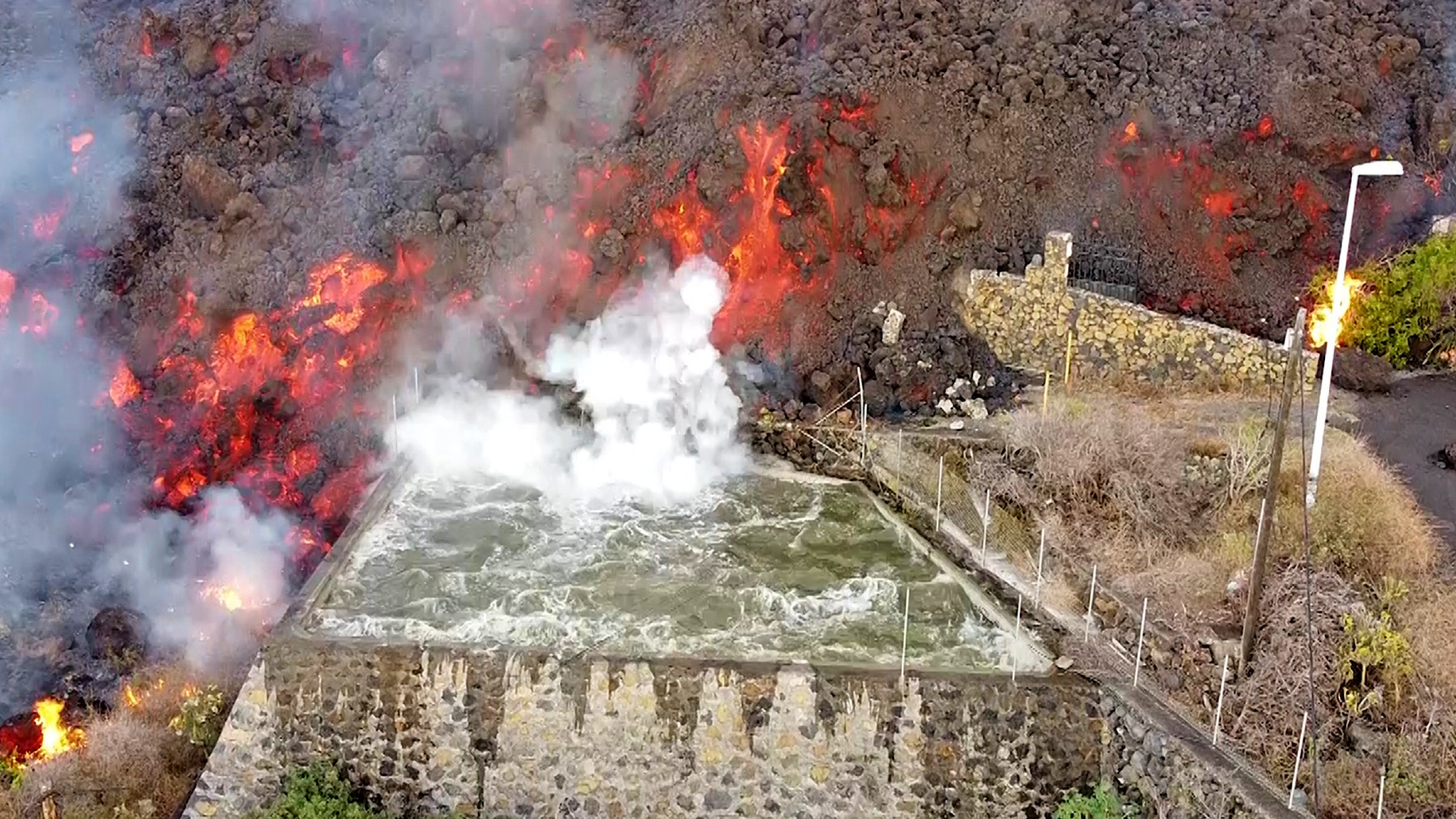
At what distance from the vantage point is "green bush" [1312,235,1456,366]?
2005 centimetres

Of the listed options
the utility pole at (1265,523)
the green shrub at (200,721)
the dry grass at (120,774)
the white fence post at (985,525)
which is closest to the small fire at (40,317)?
the dry grass at (120,774)

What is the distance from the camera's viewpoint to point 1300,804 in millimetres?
11766

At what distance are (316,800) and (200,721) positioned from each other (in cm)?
244

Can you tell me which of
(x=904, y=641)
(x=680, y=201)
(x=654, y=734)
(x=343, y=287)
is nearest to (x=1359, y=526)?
(x=904, y=641)

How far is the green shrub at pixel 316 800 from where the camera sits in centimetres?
1360

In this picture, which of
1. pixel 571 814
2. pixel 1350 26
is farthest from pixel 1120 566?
pixel 1350 26

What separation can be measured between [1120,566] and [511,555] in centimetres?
766

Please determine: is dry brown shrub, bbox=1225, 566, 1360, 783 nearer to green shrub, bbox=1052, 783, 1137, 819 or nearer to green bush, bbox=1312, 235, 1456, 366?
green shrub, bbox=1052, 783, 1137, 819

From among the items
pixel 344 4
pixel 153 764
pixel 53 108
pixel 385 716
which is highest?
pixel 344 4

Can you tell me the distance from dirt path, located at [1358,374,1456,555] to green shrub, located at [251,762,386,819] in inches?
511

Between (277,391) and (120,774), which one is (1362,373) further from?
(120,774)

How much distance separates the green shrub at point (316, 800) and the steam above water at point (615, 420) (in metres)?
5.38

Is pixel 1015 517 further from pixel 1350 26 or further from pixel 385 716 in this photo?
pixel 1350 26

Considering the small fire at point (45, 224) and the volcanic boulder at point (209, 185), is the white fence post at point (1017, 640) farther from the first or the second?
the small fire at point (45, 224)
